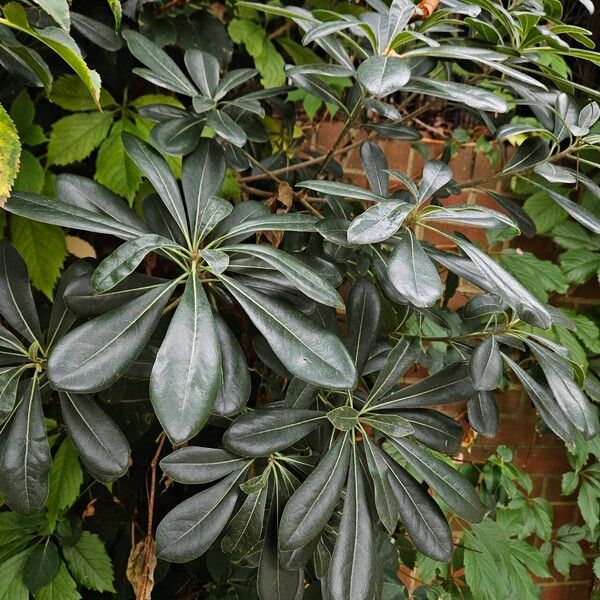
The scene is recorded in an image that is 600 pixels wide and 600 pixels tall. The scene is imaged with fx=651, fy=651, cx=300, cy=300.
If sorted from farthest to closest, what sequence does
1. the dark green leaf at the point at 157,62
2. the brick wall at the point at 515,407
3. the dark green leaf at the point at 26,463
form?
Answer: the brick wall at the point at 515,407, the dark green leaf at the point at 157,62, the dark green leaf at the point at 26,463

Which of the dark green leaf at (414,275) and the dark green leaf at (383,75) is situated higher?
the dark green leaf at (383,75)

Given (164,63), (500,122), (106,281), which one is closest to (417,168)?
(500,122)

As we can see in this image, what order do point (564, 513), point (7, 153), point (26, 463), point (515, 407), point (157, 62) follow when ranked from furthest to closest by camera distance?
point (564, 513), point (515, 407), point (157, 62), point (26, 463), point (7, 153)

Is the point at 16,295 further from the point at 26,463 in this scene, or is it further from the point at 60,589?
the point at 60,589

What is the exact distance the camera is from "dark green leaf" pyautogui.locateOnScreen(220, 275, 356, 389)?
69 centimetres

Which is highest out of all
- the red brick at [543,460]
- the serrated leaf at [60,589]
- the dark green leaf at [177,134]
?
the dark green leaf at [177,134]

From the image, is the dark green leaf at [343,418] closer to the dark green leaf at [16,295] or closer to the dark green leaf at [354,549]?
the dark green leaf at [354,549]

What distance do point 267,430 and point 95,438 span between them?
0.21 metres

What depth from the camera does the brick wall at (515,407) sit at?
157cm

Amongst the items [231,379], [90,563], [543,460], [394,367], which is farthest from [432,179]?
[543,460]

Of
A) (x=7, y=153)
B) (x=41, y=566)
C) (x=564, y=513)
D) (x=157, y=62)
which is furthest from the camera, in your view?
(x=564, y=513)

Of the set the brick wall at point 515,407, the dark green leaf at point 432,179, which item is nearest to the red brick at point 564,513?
the brick wall at point 515,407

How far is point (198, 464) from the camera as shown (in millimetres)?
851

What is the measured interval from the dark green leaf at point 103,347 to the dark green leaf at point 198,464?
202mm
